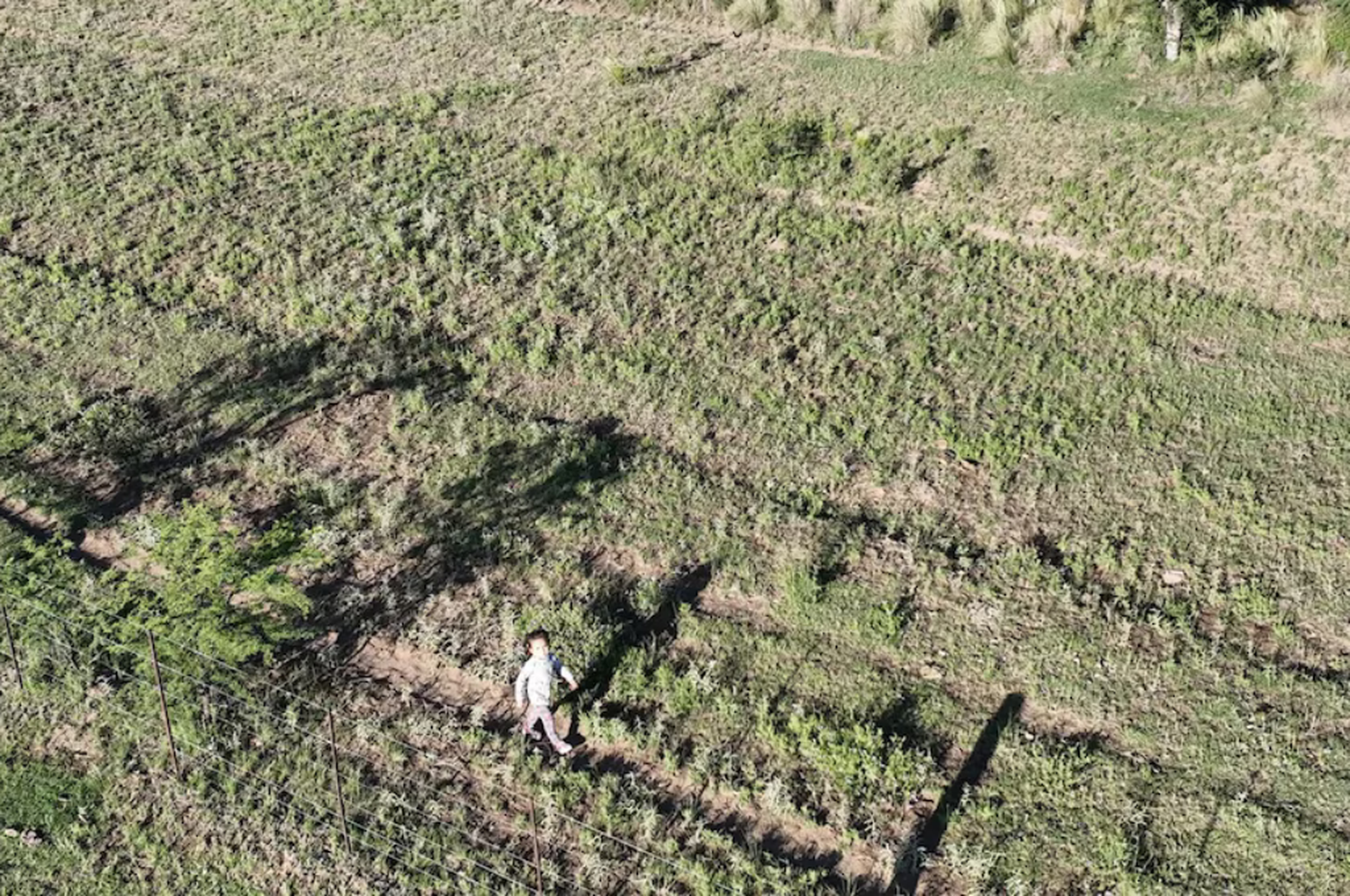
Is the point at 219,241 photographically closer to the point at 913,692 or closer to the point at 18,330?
the point at 18,330

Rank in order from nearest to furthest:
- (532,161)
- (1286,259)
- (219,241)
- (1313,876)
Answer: (1313,876)
(1286,259)
(219,241)
(532,161)

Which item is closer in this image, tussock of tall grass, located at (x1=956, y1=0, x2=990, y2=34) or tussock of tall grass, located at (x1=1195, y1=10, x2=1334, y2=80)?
tussock of tall grass, located at (x1=1195, y1=10, x2=1334, y2=80)

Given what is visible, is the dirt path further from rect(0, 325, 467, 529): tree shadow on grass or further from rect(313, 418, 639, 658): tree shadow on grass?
rect(0, 325, 467, 529): tree shadow on grass

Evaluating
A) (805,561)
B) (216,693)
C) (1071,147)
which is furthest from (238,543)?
(1071,147)

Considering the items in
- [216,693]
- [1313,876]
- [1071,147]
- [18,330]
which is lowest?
[1313,876]

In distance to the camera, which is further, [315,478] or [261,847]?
[315,478]

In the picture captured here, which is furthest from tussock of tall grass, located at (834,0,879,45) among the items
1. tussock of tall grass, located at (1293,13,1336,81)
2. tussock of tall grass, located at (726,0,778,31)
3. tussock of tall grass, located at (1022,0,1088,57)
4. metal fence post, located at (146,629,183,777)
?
metal fence post, located at (146,629,183,777)
